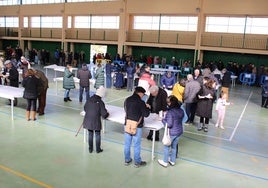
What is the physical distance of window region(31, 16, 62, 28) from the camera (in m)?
33.9

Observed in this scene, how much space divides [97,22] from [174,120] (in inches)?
1069

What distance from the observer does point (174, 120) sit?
5961 mm

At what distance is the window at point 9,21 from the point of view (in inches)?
1489

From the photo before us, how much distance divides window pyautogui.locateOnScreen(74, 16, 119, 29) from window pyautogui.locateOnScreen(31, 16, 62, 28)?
2423 mm

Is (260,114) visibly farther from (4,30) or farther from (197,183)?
(4,30)

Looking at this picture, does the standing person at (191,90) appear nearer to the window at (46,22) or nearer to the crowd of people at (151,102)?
the crowd of people at (151,102)

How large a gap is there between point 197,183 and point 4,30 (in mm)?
39393

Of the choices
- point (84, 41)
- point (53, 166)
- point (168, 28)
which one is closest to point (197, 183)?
point (53, 166)

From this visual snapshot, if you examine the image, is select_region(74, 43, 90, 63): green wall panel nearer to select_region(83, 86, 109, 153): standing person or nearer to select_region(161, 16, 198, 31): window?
select_region(161, 16, 198, 31): window

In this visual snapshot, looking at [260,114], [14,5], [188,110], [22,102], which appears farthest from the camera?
[14,5]

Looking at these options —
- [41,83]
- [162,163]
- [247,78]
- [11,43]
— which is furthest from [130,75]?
[11,43]

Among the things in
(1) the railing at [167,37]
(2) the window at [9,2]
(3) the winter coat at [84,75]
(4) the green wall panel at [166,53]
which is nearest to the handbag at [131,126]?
(3) the winter coat at [84,75]

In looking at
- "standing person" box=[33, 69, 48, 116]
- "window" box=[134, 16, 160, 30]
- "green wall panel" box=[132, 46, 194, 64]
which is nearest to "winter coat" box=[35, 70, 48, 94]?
"standing person" box=[33, 69, 48, 116]

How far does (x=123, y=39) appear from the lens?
28.3 metres
